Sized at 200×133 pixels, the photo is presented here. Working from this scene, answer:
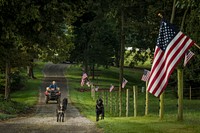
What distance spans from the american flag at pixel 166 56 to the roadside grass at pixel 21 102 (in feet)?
47.3

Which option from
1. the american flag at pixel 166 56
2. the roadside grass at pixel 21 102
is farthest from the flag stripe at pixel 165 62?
the roadside grass at pixel 21 102

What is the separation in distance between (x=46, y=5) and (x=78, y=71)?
70464mm

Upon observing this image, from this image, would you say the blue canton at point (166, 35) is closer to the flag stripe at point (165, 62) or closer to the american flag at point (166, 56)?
the american flag at point (166, 56)

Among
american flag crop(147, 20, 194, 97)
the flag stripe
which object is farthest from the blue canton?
the flag stripe

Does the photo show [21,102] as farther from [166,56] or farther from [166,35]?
[166,56]

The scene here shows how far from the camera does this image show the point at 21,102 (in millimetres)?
39750

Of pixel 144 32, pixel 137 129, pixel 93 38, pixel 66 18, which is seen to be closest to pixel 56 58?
pixel 93 38

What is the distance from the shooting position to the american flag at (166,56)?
43.3ft

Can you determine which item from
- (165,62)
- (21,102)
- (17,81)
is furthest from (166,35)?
(17,81)

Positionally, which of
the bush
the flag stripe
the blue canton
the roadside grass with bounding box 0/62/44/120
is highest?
the blue canton

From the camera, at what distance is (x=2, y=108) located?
31375 millimetres

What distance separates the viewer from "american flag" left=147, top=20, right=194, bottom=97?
43.3 ft

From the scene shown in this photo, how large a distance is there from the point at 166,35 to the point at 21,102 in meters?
27.6

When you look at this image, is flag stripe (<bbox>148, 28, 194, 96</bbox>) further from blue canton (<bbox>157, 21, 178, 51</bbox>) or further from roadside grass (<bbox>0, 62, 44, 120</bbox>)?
roadside grass (<bbox>0, 62, 44, 120</bbox>)
